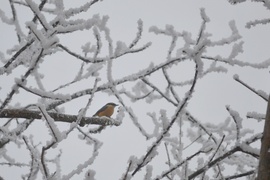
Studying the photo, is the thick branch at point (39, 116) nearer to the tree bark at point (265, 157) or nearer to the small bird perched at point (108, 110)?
the tree bark at point (265, 157)

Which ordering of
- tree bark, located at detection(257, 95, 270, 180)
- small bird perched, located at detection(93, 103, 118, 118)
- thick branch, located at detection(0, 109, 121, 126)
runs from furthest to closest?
small bird perched, located at detection(93, 103, 118, 118) → thick branch, located at detection(0, 109, 121, 126) → tree bark, located at detection(257, 95, 270, 180)

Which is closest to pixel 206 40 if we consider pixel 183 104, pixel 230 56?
pixel 183 104

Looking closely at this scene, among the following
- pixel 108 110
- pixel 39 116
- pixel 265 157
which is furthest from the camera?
pixel 108 110

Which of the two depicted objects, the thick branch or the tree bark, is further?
the thick branch

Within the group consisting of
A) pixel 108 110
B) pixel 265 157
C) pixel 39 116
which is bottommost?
pixel 265 157

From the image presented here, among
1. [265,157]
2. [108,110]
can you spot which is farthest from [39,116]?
[108,110]

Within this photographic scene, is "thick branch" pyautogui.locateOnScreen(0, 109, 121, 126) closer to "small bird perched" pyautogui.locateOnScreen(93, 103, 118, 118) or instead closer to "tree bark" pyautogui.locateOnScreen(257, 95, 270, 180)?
"tree bark" pyautogui.locateOnScreen(257, 95, 270, 180)

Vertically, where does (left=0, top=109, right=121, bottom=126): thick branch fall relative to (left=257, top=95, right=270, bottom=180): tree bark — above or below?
above

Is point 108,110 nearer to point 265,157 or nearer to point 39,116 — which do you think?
point 39,116

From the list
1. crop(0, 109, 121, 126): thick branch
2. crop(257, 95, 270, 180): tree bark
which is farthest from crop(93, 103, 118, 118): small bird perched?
crop(257, 95, 270, 180): tree bark

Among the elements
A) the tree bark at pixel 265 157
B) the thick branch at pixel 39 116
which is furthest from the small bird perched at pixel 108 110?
the tree bark at pixel 265 157

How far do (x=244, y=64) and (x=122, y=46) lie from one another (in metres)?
1.25

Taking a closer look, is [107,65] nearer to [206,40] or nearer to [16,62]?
[16,62]

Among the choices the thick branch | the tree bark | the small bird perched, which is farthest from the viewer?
the small bird perched
